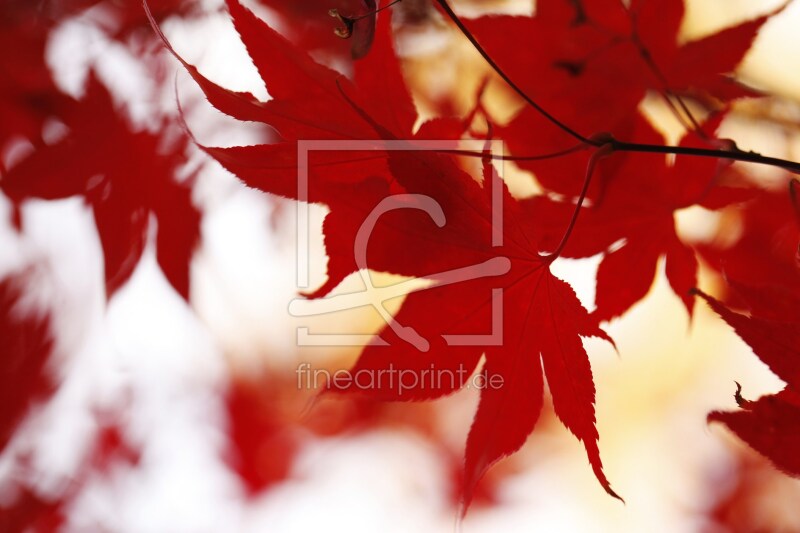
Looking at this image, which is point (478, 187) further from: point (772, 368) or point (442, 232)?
point (772, 368)

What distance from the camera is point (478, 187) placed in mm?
348

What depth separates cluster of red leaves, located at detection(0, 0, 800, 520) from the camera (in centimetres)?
35

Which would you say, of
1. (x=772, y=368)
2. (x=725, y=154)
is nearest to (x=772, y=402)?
(x=772, y=368)

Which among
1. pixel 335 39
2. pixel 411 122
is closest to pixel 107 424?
pixel 335 39

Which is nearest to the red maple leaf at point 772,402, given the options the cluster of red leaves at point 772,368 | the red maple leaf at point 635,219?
the cluster of red leaves at point 772,368

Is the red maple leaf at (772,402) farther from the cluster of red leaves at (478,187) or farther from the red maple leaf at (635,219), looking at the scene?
the red maple leaf at (635,219)

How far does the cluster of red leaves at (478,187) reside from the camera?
1.14 ft

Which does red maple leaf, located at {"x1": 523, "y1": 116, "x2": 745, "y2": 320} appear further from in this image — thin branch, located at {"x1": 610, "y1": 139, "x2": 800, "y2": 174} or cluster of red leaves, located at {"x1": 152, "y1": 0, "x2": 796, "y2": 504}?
thin branch, located at {"x1": 610, "y1": 139, "x2": 800, "y2": 174}

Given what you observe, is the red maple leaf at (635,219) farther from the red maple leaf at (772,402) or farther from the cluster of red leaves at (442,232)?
the red maple leaf at (772,402)

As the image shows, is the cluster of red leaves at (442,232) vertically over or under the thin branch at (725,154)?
under

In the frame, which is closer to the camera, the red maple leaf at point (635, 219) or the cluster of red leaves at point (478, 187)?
the cluster of red leaves at point (478, 187)

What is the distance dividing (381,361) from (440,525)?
2.50ft

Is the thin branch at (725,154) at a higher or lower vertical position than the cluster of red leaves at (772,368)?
higher

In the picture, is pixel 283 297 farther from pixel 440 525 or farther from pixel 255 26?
pixel 255 26
